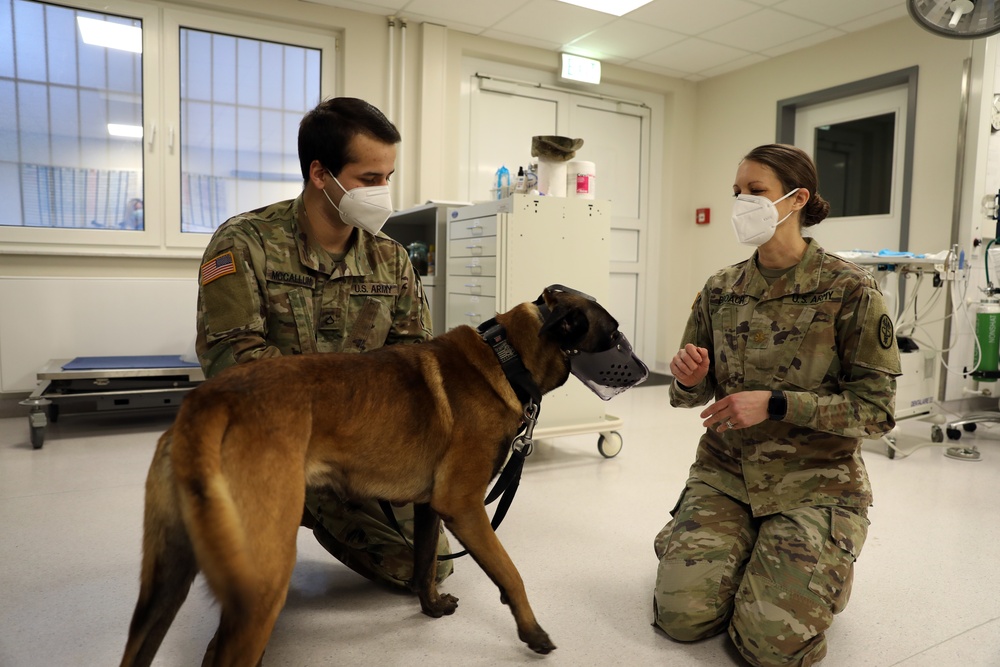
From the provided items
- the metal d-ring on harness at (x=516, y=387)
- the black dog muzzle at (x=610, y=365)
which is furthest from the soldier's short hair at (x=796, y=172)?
the metal d-ring on harness at (x=516, y=387)


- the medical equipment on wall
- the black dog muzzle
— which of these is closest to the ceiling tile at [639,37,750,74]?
the medical equipment on wall

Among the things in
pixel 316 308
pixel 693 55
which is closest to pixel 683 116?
pixel 693 55

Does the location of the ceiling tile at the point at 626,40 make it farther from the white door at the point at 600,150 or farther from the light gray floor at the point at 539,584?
the light gray floor at the point at 539,584

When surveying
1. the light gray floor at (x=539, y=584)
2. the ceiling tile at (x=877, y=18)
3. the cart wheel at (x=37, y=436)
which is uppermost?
the ceiling tile at (x=877, y=18)

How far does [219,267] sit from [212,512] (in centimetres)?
83

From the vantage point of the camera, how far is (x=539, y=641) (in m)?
1.43

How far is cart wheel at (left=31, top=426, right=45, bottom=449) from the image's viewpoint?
319 centimetres

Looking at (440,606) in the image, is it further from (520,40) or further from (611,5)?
(520,40)

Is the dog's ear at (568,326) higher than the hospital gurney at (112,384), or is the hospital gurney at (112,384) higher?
the dog's ear at (568,326)

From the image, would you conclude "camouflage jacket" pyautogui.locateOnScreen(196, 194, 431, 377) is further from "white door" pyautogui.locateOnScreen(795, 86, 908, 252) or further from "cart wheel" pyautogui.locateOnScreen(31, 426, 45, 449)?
"white door" pyautogui.locateOnScreen(795, 86, 908, 252)

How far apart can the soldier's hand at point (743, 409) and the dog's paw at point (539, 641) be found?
637 mm

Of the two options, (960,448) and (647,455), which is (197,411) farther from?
(960,448)

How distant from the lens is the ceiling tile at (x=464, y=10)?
178 inches

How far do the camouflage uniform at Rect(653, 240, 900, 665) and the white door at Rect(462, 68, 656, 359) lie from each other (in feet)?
12.7
